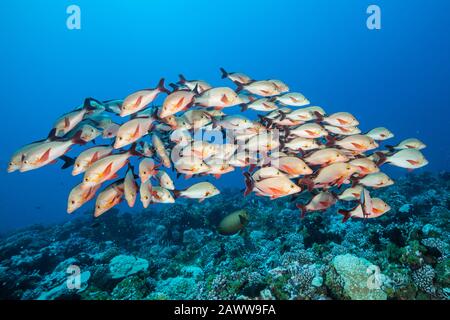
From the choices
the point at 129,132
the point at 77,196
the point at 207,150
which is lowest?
the point at 77,196

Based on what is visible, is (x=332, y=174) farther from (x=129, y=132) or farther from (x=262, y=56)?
(x=262, y=56)

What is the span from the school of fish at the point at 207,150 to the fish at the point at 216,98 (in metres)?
0.02

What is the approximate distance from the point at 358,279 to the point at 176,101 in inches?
182

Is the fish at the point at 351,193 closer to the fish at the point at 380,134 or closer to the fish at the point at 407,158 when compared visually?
the fish at the point at 407,158

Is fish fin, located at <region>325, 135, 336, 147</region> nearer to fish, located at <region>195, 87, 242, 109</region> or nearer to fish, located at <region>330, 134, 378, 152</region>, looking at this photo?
fish, located at <region>330, 134, 378, 152</region>

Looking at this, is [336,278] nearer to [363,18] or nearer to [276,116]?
[276,116]

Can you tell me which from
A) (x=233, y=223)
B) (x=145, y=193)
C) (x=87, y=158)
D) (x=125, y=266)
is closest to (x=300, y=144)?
(x=233, y=223)

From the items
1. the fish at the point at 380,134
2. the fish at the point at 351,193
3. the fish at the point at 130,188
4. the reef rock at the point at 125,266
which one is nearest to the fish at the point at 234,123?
the fish at the point at 130,188

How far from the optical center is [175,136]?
4891 millimetres

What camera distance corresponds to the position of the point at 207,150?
466cm

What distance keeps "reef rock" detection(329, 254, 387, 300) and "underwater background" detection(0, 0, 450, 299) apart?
23 millimetres

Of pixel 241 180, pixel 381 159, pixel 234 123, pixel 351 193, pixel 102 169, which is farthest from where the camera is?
pixel 241 180

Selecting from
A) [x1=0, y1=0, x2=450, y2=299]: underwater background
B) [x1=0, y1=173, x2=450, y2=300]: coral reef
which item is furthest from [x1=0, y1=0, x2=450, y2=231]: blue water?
[x1=0, y1=173, x2=450, y2=300]: coral reef

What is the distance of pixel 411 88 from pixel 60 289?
470ft
